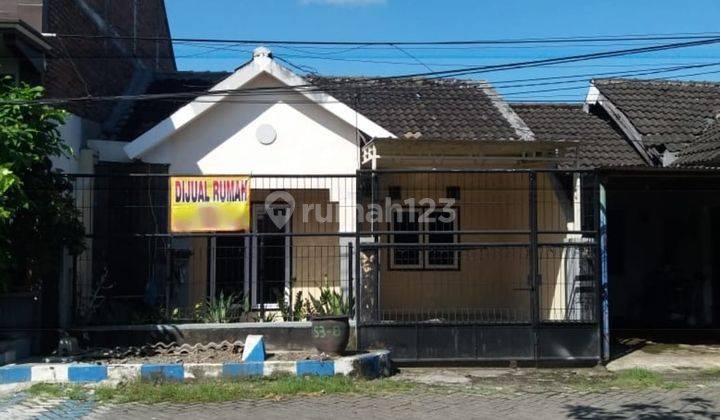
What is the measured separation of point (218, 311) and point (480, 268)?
4778 millimetres

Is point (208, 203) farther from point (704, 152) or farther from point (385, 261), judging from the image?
point (704, 152)

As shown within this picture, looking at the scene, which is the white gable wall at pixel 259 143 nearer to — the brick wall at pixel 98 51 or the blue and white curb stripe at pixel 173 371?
the brick wall at pixel 98 51

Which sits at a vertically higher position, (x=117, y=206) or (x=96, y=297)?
(x=117, y=206)

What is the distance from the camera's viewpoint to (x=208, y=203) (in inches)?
402

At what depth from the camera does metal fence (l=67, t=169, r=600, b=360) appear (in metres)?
9.91

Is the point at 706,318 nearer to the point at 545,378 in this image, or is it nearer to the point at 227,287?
the point at 545,378

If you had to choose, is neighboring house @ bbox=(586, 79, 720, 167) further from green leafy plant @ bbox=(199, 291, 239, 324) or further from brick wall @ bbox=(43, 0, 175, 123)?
brick wall @ bbox=(43, 0, 175, 123)

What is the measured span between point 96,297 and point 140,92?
612 centimetres

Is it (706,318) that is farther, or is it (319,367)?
(706,318)

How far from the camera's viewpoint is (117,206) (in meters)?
11.2

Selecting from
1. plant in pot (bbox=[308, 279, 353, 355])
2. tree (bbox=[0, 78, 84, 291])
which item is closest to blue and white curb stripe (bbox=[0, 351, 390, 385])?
plant in pot (bbox=[308, 279, 353, 355])

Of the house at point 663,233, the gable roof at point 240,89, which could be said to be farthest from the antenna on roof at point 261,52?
the house at point 663,233

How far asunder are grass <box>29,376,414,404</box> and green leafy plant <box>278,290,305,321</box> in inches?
80.7

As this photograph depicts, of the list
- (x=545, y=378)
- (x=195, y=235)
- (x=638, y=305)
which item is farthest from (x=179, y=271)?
(x=638, y=305)
